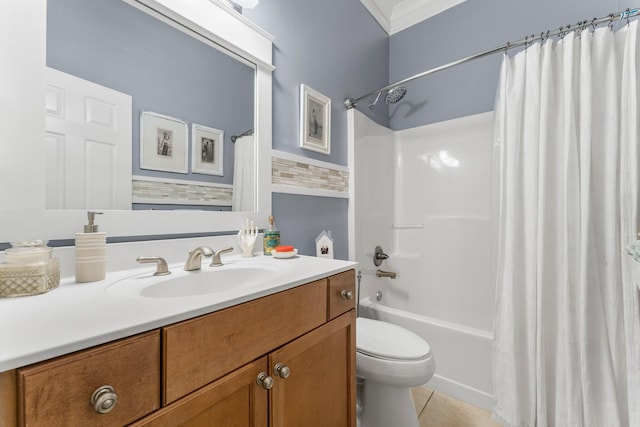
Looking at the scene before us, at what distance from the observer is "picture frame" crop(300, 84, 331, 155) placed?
145 cm

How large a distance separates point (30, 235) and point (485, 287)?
217cm

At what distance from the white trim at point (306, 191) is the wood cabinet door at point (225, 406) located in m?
0.83

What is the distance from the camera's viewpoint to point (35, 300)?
557 millimetres

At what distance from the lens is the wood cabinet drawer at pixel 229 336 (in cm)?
50

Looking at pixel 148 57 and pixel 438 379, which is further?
pixel 438 379

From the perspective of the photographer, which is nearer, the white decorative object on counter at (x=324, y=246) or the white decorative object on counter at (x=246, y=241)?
the white decorative object on counter at (x=246, y=241)

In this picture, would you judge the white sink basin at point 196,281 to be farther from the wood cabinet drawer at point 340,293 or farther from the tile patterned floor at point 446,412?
the tile patterned floor at point 446,412

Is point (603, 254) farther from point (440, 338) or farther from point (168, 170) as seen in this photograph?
point (168, 170)

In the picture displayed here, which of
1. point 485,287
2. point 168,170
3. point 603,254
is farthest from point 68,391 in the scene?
point 485,287

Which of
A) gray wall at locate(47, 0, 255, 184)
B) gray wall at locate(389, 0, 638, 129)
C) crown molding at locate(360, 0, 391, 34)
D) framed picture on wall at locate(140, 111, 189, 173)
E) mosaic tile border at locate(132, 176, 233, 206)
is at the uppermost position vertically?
crown molding at locate(360, 0, 391, 34)

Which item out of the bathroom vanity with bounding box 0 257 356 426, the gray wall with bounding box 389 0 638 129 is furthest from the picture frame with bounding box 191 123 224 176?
the gray wall with bounding box 389 0 638 129

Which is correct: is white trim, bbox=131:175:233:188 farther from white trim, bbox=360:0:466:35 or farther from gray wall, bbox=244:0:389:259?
white trim, bbox=360:0:466:35

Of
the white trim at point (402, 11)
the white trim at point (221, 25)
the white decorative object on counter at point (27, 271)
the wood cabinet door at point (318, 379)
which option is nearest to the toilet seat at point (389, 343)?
the wood cabinet door at point (318, 379)

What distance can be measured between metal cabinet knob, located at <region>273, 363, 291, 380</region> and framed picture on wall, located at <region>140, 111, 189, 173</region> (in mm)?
756
